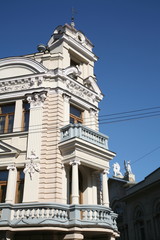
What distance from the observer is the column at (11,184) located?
15578 mm

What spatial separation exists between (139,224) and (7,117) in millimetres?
16880

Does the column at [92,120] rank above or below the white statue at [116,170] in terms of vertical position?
below

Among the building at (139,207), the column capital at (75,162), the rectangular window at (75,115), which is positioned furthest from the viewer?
the building at (139,207)

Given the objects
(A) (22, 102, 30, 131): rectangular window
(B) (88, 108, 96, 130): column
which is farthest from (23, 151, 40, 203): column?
(B) (88, 108, 96, 130): column

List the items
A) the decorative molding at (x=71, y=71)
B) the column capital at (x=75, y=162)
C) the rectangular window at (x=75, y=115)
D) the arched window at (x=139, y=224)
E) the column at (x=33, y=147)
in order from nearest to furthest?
the column at (x=33, y=147) → the column capital at (x=75, y=162) → the rectangular window at (x=75, y=115) → the decorative molding at (x=71, y=71) → the arched window at (x=139, y=224)

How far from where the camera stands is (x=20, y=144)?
56.9 feet

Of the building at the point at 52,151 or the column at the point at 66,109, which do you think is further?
the column at the point at 66,109

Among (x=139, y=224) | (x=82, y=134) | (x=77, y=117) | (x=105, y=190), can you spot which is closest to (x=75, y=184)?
(x=105, y=190)

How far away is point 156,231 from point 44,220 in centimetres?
1422

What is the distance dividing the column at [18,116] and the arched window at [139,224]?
50.8 ft

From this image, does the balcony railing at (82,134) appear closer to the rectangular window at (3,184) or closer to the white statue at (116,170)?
the rectangular window at (3,184)

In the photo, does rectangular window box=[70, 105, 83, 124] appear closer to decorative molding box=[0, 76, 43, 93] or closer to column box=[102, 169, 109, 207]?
decorative molding box=[0, 76, 43, 93]

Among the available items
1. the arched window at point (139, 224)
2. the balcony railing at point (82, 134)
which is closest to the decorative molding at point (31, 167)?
the balcony railing at point (82, 134)

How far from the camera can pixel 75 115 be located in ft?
65.0
